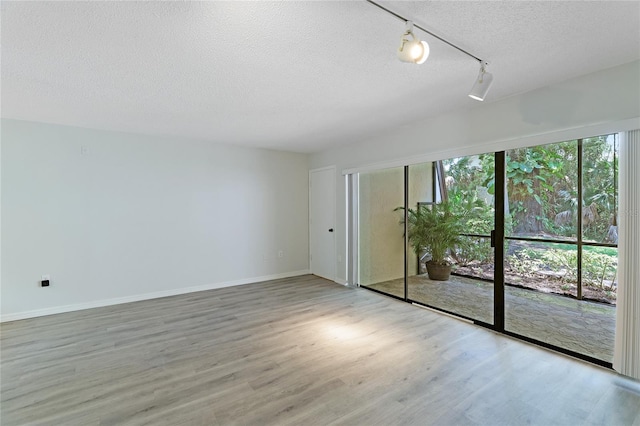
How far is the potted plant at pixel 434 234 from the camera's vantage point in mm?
Answer: 4086

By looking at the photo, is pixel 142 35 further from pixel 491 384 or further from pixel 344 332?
pixel 491 384

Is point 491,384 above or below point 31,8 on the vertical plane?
below

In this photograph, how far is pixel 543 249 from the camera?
128 inches

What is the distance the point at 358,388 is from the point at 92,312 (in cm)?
363

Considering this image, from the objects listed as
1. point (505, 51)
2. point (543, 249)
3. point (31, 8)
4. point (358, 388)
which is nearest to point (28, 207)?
point (31, 8)

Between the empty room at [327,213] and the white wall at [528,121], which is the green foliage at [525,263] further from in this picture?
the white wall at [528,121]

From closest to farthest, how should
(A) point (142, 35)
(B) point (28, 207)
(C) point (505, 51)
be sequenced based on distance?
(A) point (142, 35), (C) point (505, 51), (B) point (28, 207)

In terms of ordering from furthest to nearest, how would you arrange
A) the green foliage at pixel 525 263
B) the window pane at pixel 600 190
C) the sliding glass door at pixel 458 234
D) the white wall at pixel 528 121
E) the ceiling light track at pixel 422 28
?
the sliding glass door at pixel 458 234, the green foliage at pixel 525 263, the window pane at pixel 600 190, the white wall at pixel 528 121, the ceiling light track at pixel 422 28

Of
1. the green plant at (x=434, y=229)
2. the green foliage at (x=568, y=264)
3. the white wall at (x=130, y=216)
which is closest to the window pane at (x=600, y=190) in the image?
the green foliage at (x=568, y=264)

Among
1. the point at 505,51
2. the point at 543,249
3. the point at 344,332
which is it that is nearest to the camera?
the point at 505,51

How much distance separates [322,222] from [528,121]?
3543 millimetres

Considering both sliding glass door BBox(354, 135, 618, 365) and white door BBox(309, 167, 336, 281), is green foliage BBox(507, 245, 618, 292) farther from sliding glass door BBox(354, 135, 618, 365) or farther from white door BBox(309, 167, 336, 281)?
white door BBox(309, 167, 336, 281)

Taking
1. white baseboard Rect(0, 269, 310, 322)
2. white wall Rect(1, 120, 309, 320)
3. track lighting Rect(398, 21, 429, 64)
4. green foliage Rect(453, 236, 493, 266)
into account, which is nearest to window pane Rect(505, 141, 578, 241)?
green foliage Rect(453, 236, 493, 266)

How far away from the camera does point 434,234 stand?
427cm
